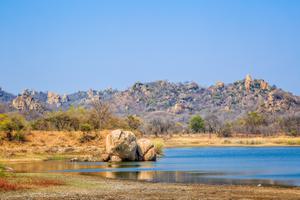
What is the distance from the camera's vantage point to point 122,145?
79000 millimetres

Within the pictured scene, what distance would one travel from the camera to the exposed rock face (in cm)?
7862

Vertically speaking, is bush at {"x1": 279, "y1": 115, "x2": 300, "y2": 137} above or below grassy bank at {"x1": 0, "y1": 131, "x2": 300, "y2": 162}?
above

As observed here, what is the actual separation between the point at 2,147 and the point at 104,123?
3457 cm

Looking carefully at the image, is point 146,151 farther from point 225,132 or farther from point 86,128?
point 225,132

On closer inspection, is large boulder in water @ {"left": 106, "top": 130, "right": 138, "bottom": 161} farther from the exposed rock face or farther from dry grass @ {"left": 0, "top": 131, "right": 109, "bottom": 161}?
dry grass @ {"left": 0, "top": 131, "right": 109, "bottom": 161}

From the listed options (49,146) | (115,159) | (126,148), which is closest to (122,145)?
(126,148)

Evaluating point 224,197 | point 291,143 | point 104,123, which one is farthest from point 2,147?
point 291,143

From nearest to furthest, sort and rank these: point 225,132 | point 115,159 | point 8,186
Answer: point 8,186, point 115,159, point 225,132

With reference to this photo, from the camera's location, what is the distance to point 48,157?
84.6 m

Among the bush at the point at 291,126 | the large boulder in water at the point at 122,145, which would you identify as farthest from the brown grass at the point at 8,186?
the bush at the point at 291,126

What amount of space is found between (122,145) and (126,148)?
81 centimetres

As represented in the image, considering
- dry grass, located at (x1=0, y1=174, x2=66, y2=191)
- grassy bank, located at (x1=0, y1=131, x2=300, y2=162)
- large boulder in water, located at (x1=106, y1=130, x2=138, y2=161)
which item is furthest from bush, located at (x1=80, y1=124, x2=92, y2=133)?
dry grass, located at (x1=0, y1=174, x2=66, y2=191)

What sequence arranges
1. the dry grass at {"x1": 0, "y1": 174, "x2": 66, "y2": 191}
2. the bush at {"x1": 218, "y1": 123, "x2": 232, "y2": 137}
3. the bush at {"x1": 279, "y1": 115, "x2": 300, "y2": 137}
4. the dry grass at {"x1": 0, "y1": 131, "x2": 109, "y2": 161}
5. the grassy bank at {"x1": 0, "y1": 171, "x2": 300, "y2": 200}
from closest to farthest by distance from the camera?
the grassy bank at {"x1": 0, "y1": 171, "x2": 300, "y2": 200} → the dry grass at {"x1": 0, "y1": 174, "x2": 66, "y2": 191} → the dry grass at {"x1": 0, "y1": 131, "x2": 109, "y2": 161} → the bush at {"x1": 279, "y1": 115, "x2": 300, "y2": 137} → the bush at {"x1": 218, "y1": 123, "x2": 232, "y2": 137}

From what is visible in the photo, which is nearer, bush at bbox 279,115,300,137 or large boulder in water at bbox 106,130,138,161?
large boulder in water at bbox 106,130,138,161
